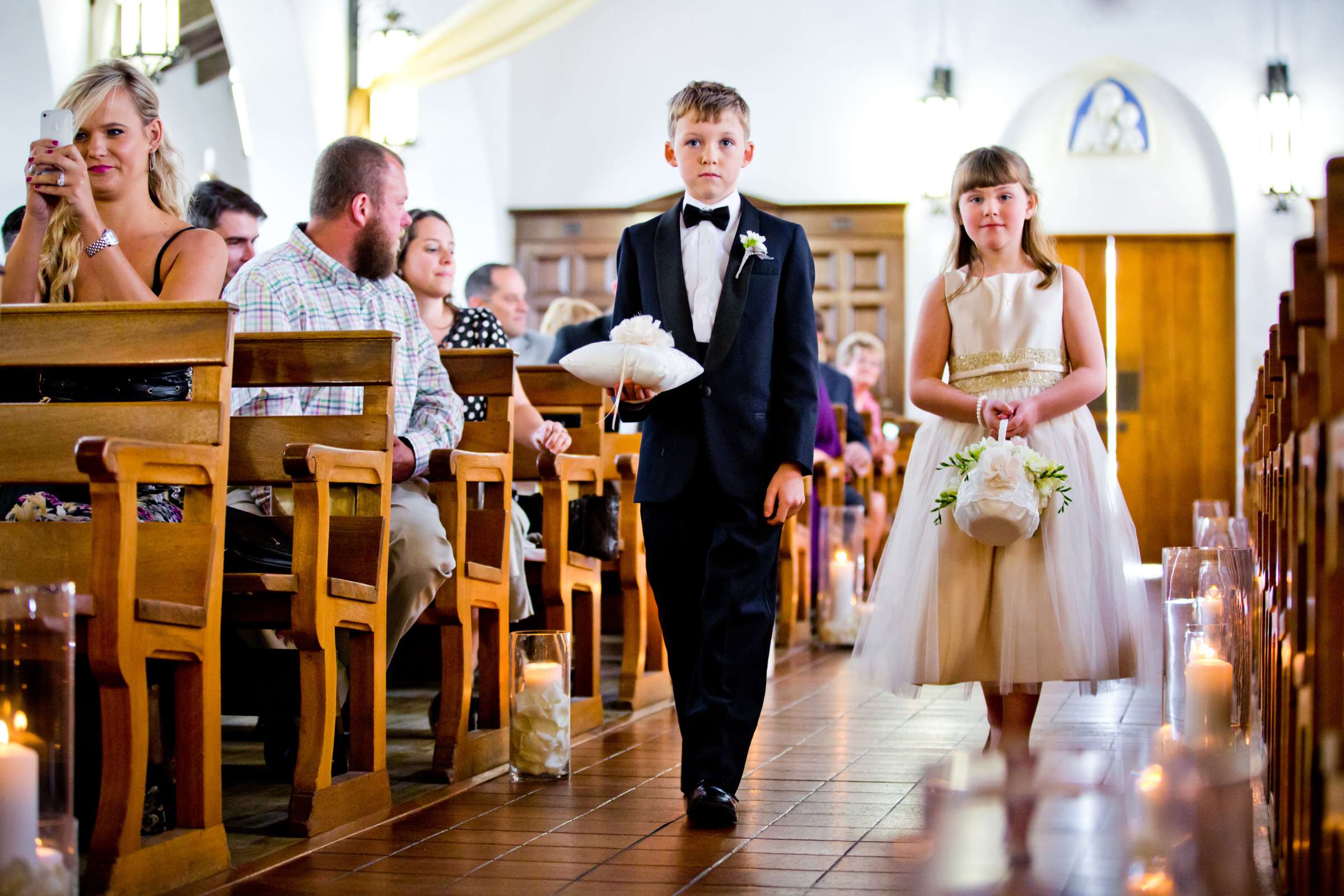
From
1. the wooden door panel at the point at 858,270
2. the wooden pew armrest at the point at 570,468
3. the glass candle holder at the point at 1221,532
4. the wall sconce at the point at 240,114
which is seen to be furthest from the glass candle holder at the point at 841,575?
the wall sconce at the point at 240,114

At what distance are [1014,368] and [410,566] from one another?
1439 mm

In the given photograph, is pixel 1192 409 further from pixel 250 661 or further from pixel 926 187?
pixel 250 661

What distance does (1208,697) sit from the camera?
10.9 ft

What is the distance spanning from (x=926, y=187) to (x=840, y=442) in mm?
4883

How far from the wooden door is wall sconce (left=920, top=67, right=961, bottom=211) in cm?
119

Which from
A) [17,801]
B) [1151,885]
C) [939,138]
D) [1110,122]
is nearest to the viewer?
[17,801]

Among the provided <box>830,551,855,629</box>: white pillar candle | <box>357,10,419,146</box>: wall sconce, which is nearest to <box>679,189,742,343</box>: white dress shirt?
<box>830,551,855,629</box>: white pillar candle

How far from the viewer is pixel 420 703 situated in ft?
16.3

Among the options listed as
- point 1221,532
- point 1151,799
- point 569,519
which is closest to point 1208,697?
point 1151,799

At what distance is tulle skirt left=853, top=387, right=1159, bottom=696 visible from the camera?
3.29m

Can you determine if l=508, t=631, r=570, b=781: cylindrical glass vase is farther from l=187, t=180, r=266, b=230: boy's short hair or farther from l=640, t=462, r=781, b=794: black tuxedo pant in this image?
l=187, t=180, r=266, b=230: boy's short hair

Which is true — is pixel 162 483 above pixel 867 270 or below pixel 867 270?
below

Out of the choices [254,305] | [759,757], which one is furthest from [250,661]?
[759,757]

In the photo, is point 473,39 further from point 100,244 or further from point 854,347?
point 100,244
